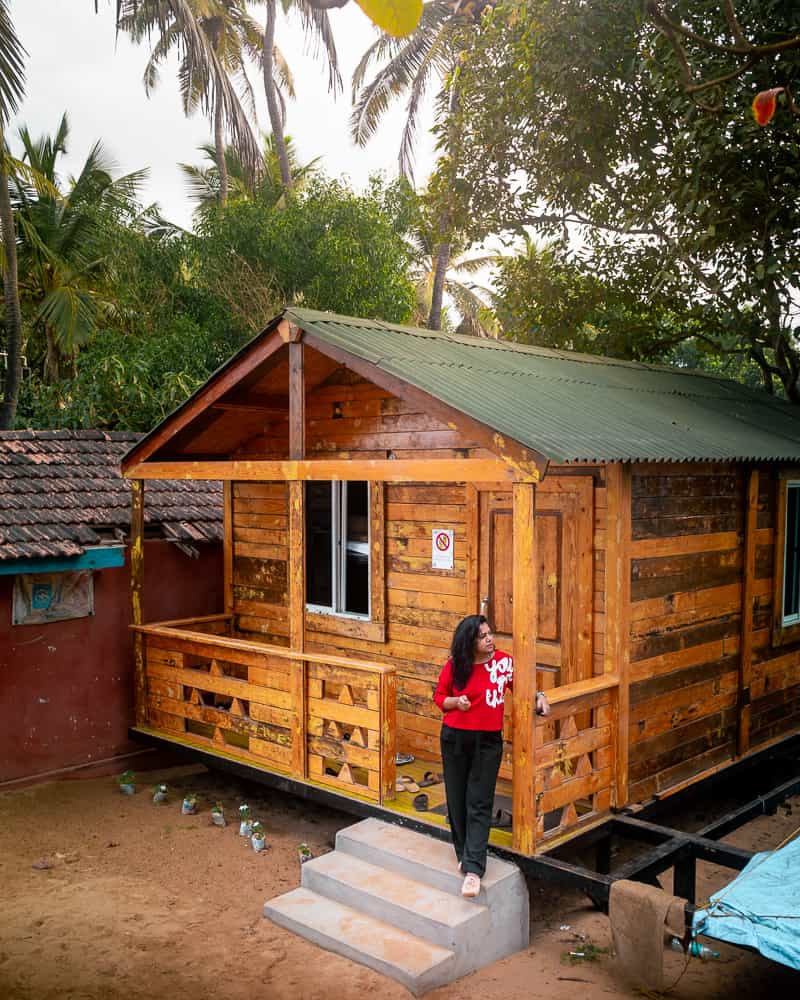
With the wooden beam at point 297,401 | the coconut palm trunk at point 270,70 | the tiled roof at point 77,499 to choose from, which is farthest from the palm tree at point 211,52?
the wooden beam at point 297,401

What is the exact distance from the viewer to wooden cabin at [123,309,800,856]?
6.24 metres

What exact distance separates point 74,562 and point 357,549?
251 centimetres

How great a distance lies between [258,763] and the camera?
7695mm

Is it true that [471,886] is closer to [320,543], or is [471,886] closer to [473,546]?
[473,546]

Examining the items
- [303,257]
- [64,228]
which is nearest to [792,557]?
[303,257]

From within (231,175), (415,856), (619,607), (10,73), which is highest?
(231,175)

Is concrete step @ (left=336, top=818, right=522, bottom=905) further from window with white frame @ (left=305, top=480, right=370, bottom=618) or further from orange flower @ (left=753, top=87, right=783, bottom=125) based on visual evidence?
orange flower @ (left=753, top=87, right=783, bottom=125)

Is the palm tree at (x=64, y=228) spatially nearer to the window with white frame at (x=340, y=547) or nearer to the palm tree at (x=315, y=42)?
the palm tree at (x=315, y=42)

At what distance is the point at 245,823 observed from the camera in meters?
7.55

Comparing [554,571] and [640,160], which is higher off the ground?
[640,160]

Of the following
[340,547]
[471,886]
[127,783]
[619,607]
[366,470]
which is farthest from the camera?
[340,547]

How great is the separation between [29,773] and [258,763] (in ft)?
7.56

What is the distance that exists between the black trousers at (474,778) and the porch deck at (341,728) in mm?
244

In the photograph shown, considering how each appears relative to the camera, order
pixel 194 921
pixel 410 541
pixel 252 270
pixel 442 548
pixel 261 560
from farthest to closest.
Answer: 1. pixel 252 270
2. pixel 261 560
3. pixel 410 541
4. pixel 442 548
5. pixel 194 921
